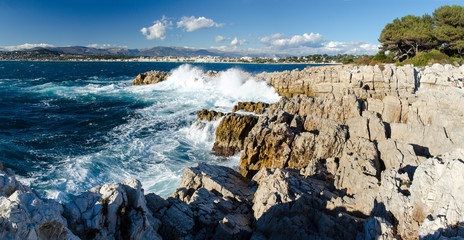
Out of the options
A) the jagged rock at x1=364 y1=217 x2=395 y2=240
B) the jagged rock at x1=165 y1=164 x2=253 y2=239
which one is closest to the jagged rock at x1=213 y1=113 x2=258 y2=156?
the jagged rock at x1=165 y1=164 x2=253 y2=239

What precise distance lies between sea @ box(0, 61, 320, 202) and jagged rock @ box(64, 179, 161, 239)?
602cm

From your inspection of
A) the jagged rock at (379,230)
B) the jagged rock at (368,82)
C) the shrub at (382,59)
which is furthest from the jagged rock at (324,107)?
the shrub at (382,59)

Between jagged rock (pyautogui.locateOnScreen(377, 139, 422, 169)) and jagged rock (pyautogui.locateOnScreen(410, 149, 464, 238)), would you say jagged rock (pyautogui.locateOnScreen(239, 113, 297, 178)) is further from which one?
jagged rock (pyautogui.locateOnScreen(410, 149, 464, 238))

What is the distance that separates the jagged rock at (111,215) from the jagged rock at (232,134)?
11.6 metres

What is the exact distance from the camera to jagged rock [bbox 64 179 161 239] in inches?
224

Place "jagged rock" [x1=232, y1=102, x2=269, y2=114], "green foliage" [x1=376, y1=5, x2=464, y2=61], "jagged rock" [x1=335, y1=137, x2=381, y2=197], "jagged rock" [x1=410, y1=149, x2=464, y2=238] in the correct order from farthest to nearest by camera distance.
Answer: "green foliage" [x1=376, y1=5, x2=464, y2=61] → "jagged rock" [x1=232, y1=102, x2=269, y2=114] → "jagged rock" [x1=335, y1=137, x2=381, y2=197] → "jagged rock" [x1=410, y1=149, x2=464, y2=238]

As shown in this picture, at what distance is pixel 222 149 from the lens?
18.4 metres

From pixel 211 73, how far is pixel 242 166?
1518 inches

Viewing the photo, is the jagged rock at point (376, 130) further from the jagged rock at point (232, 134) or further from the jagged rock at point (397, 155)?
the jagged rock at point (232, 134)

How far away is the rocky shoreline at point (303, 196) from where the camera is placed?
5.60m

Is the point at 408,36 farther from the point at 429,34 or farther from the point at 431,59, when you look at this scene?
the point at 431,59

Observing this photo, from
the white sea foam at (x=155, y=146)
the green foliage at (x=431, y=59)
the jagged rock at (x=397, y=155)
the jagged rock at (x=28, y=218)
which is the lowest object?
the white sea foam at (x=155, y=146)

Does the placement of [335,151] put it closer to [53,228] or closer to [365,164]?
[365,164]

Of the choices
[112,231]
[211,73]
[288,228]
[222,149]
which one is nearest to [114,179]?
[222,149]
